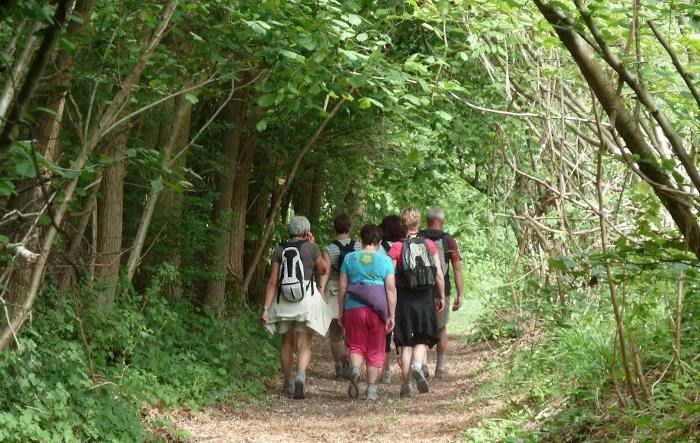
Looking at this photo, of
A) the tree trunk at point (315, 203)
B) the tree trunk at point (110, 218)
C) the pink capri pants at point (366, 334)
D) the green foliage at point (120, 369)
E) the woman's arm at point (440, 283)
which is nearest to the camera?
the green foliage at point (120, 369)

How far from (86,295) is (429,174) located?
7.43 meters

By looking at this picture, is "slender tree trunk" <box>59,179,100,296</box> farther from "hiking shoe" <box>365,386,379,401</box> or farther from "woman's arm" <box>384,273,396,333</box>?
"hiking shoe" <box>365,386,379,401</box>

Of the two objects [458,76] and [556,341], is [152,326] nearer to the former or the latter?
[556,341]

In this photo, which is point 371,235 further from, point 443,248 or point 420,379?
point 420,379

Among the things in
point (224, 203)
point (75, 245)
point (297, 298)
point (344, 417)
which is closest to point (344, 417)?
point (344, 417)

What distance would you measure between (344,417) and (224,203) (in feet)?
15.9

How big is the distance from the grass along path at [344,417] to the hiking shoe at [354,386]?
8cm

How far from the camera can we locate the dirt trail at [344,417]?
909cm

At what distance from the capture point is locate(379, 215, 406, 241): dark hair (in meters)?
12.2

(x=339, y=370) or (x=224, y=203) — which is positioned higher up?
(x=224, y=203)

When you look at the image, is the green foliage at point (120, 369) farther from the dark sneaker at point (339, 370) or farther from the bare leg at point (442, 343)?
the bare leg at point (442, 343)

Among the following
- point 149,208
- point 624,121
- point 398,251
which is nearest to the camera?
point 624,121

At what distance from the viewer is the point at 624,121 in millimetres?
4703

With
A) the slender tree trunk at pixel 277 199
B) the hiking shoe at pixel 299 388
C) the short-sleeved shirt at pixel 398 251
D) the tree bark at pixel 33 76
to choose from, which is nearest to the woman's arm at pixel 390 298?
the short-sleeved shirt at pixel 398 251
